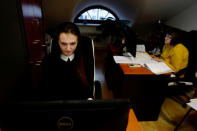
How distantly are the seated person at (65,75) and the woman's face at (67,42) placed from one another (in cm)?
3

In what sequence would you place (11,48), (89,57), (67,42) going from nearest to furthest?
(67,42)
(89,57)
(11,48)

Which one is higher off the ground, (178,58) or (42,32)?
(42,32)

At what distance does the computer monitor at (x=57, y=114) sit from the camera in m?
0.58

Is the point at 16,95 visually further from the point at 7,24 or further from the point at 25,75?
the point at 7,24

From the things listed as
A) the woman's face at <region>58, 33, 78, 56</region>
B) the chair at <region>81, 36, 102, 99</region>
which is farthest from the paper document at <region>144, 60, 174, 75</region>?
the woman's face at <region>58, 33, 78, 56</region>

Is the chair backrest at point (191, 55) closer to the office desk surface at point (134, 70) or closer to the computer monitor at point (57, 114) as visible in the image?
the office desk surface at point (134, 70)

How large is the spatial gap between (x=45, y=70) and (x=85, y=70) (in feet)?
1.37

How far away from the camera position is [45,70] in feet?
5.17

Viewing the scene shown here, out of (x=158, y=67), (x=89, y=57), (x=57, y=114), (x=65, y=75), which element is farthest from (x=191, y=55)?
(x=57, y=114)

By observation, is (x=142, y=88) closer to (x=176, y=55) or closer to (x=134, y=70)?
(x=134, y=70)

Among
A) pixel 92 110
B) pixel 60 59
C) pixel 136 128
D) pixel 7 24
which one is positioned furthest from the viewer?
pixel 7 24

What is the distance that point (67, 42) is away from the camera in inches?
54.9

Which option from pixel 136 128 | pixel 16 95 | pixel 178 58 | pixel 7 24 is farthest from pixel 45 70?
pixel 178 58

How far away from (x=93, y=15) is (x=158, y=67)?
12.2 ft
